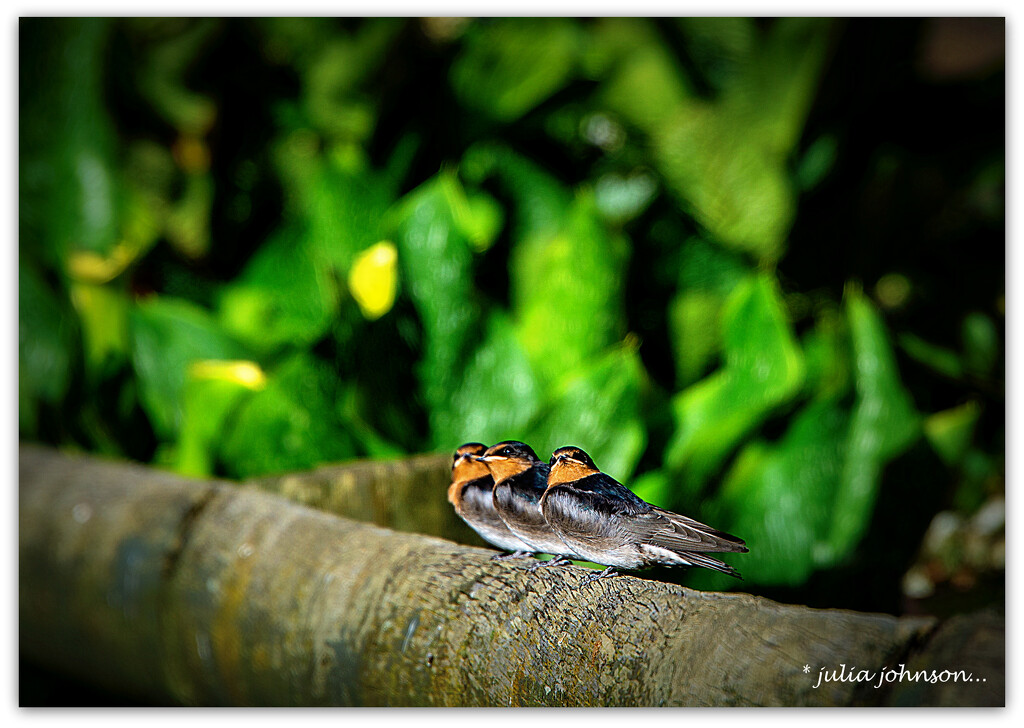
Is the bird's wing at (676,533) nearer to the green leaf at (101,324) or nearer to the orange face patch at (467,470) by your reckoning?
the orange face patch at (467,470)

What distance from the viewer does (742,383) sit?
0.86 metres

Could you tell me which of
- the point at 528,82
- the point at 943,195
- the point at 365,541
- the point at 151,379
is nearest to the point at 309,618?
the point at 365,541

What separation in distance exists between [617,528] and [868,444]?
0.32m

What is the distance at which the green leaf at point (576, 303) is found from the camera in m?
0.89

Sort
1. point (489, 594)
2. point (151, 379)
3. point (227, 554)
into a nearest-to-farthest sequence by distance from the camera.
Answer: point (489, 594), point (227, 554), point (151, 379)

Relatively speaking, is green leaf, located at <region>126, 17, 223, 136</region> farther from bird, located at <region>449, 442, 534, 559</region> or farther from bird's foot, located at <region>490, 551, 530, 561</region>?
bird's foot, located at <region>490, 551, 530, 561</region>

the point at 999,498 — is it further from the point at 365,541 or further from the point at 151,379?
the point at 151,379

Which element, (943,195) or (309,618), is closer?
(309,618)

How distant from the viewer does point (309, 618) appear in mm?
685

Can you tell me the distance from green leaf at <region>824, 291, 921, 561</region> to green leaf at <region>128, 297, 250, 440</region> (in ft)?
2.15

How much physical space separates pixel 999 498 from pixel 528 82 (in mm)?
658

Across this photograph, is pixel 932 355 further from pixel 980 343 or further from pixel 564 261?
pixel 564 261

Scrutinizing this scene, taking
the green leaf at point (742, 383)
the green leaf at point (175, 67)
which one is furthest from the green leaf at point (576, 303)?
the green leaf at point (175, 67)

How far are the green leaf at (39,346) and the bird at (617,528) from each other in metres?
0.65
